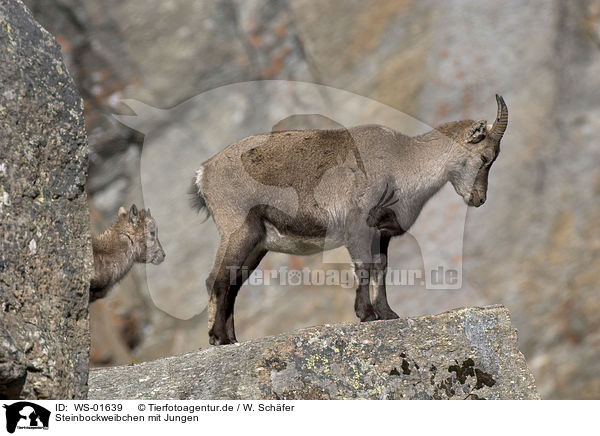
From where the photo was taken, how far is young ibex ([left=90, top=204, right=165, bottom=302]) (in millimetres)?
10016

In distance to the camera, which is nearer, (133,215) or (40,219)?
(40,219)

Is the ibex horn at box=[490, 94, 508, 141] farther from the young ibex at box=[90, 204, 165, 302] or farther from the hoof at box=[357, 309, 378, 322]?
the young ibex at box=[90, 204, 165, 302]

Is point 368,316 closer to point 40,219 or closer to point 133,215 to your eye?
point 133,215

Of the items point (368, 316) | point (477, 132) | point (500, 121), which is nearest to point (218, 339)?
point (368, 316)

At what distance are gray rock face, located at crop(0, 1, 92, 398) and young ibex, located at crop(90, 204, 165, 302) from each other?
3.90 m

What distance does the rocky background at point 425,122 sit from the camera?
58.4 ft

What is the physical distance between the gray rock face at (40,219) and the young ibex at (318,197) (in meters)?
2.89

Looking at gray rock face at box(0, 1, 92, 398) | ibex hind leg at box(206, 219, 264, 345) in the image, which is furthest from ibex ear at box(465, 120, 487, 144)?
gray rock face at box(0, 1, 92, 398)

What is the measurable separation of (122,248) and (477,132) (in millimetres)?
4078

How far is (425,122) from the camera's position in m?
17.3
